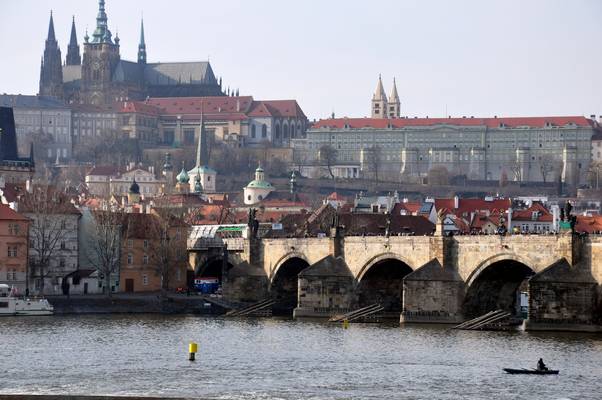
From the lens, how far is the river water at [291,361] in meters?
57.1

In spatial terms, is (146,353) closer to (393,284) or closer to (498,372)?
(498,372)

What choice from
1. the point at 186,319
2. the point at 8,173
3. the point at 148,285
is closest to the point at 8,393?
the point at 186,319

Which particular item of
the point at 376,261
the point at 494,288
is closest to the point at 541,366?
the point at 494,288

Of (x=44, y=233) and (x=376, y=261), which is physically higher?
(x=44, y=233)

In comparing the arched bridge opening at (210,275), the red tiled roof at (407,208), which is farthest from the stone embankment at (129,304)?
the red tiled roof at (407,208)

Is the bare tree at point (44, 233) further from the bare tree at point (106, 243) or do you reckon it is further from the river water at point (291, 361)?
the river water at point (291, 361)

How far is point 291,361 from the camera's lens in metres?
66.4

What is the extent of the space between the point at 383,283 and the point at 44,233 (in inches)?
804

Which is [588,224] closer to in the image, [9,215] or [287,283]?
[287,283]

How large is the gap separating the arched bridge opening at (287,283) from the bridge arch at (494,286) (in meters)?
16.7

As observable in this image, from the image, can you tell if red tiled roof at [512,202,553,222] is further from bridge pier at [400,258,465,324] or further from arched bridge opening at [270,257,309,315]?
bridge pier at [400,258,465,324]

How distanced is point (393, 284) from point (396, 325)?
838 cm

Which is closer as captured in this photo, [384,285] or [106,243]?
[384,285]

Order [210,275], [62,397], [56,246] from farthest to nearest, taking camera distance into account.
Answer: [210,275] → [56,246] → [62,397]
